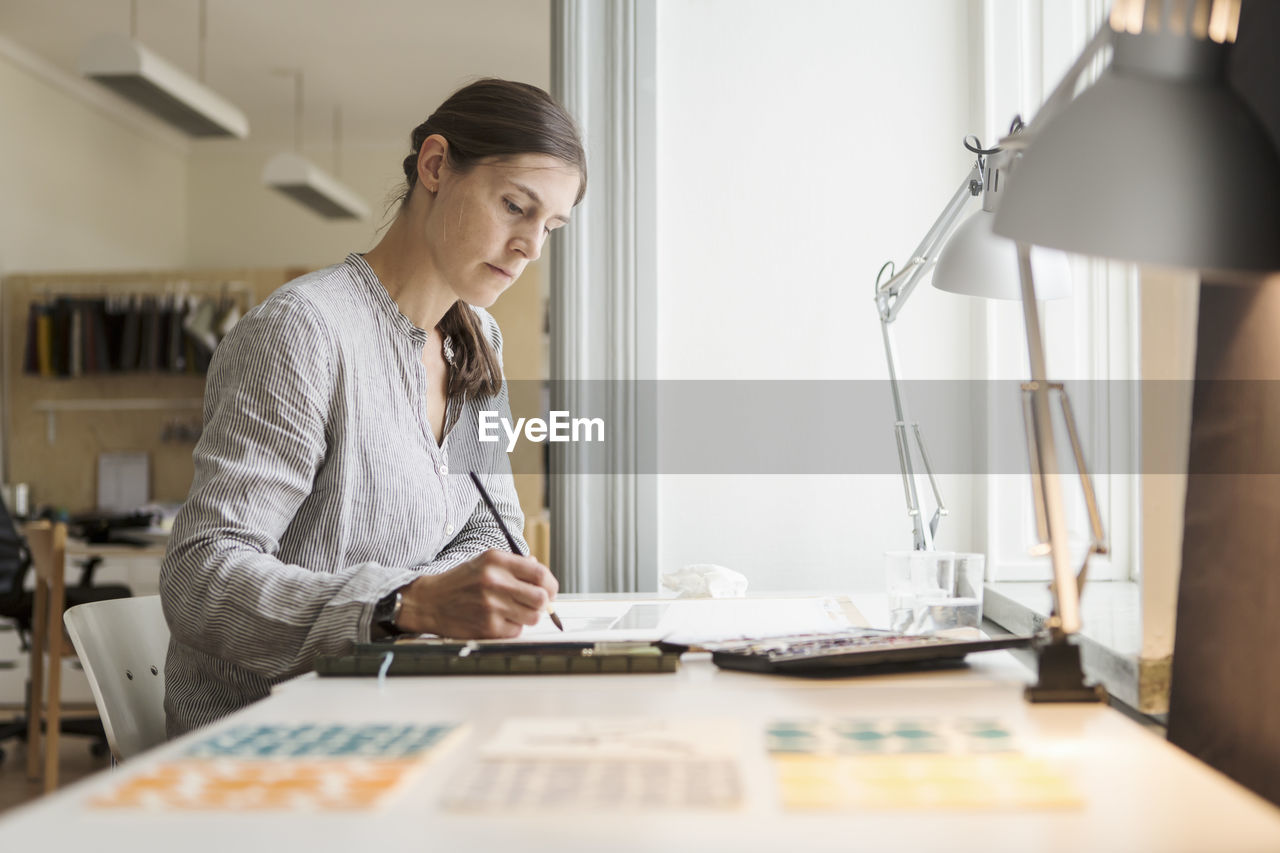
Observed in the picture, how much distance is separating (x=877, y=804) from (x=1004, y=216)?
39 centimetres

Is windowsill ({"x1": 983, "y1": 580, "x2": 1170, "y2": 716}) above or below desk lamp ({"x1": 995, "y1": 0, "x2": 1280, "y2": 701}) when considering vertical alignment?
below

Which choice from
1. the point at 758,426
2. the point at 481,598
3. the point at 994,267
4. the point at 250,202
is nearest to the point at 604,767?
the point at 481,598

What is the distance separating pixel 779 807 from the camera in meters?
0.58

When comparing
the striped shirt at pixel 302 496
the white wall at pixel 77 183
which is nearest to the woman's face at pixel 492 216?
the striped shirt at pixel 302 496

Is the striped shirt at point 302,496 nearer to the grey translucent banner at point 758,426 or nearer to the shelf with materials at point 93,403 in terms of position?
the grey translucent banner at point 758,426

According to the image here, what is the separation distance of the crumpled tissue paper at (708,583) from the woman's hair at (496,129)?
0.52 metres

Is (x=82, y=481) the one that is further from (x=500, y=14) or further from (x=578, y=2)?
(x=578, y=2)

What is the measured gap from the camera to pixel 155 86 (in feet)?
12.5

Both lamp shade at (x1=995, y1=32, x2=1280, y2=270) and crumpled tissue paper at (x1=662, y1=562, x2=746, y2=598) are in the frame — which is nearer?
lamp shade at (x1=995, y1=32, x2=1280, y2=270)

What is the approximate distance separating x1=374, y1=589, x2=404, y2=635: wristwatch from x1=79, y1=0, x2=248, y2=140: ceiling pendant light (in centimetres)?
326

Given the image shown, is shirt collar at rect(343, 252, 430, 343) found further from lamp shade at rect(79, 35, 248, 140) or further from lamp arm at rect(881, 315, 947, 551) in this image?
lamp shade at rect(79, 35, 248, 140)

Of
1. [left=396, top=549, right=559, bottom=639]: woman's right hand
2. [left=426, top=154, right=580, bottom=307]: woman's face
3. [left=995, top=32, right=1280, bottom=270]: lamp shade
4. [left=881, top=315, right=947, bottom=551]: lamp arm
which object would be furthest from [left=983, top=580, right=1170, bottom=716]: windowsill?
[left=426, top=154, right=580, bottom=307]: woman's face

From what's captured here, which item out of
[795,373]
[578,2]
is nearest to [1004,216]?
[795,373]

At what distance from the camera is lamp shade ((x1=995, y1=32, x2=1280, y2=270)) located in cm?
68
